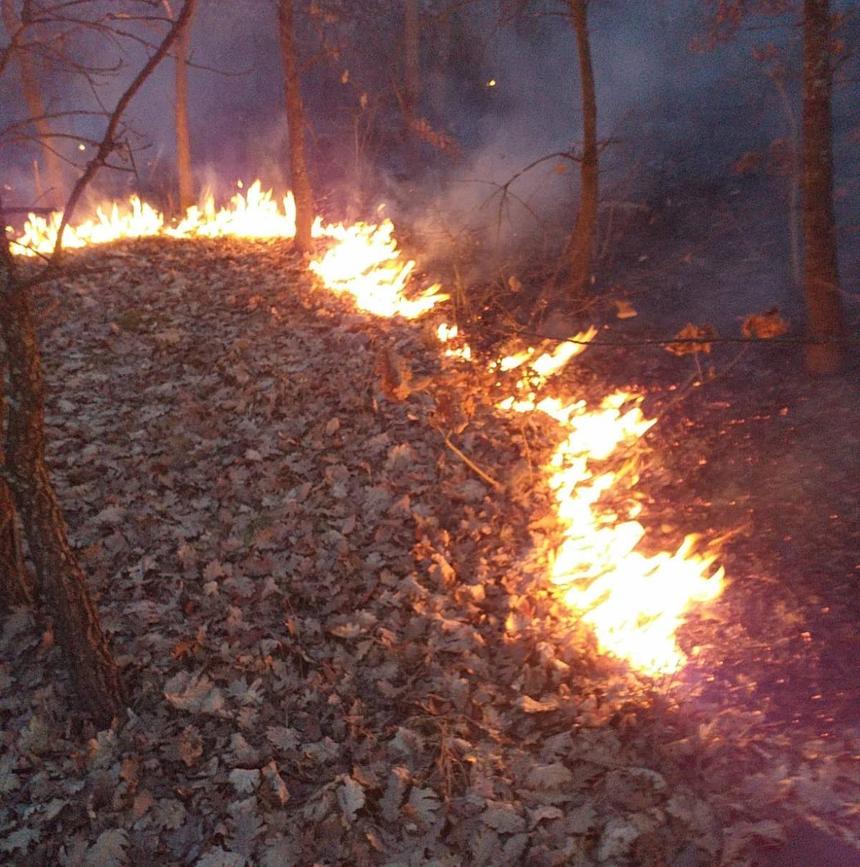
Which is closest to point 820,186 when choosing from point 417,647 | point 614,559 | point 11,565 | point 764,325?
point 764,325

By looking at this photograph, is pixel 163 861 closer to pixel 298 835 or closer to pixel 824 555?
pixel 298 835

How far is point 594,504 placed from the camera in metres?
6.09

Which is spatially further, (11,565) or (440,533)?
(440,533)

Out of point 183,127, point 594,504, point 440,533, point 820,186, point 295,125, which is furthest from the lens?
point 183,127

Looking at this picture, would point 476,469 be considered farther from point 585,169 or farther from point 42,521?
point 585,169

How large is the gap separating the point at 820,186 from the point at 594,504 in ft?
10.5

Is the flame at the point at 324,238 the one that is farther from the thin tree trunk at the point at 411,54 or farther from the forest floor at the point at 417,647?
the thin tree trunk at the point at 411,54

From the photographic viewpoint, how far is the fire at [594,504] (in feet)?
15.7

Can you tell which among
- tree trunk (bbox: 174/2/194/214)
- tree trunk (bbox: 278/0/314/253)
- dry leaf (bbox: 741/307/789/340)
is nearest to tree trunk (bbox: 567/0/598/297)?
dry leaf (bbox: 741/307/789/340)

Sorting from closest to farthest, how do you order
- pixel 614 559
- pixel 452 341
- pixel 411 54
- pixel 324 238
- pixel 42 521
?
pixel 42 521 < pixel 614 559 < pixel 452 341 < pixel 324 238 < pixel 411 54

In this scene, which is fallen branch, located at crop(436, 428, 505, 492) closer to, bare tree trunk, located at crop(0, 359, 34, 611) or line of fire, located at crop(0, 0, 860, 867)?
line of fire, located at crop(0, 0, 860, 867)

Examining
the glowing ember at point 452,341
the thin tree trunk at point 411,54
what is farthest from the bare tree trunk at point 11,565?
the thin tree trunk at point 411,54

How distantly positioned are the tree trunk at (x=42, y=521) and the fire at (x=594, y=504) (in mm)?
430

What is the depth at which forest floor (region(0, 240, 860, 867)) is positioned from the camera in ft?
11.8
